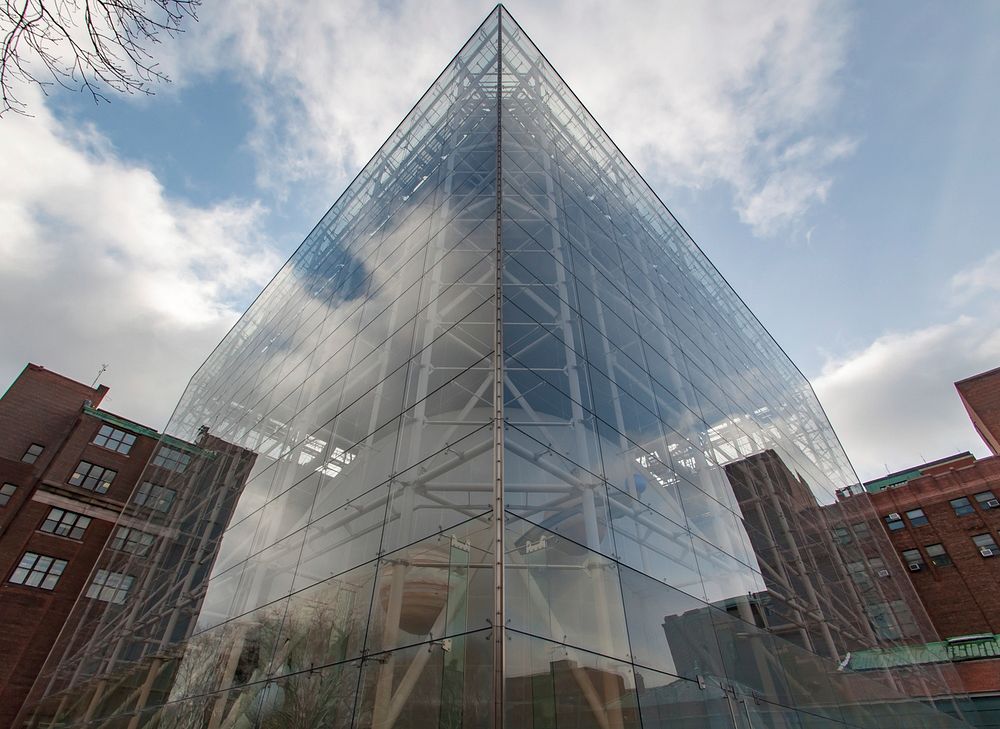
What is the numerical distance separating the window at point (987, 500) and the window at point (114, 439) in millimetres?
56340

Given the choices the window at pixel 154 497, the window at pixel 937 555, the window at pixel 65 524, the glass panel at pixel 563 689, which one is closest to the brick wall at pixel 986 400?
the window at pixel 937 555

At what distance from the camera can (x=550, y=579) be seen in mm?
7180

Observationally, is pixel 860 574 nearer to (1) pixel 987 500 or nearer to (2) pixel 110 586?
(1) pixel 987 500

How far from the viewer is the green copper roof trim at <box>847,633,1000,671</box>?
16031 millimetres

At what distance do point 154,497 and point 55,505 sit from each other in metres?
10.3

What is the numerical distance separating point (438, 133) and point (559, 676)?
19.8 metres

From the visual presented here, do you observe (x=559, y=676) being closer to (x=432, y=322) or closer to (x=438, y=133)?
(x=432, y=322)

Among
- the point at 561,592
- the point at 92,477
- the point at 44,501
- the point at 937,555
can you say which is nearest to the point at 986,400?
the point at 937,555

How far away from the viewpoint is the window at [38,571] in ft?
85.3

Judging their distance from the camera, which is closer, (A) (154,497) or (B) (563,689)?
(B) (563,689)

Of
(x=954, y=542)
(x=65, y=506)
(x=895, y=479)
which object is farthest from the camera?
(x=895, y=479)

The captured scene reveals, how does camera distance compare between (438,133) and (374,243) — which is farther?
(438,133)

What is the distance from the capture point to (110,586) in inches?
811

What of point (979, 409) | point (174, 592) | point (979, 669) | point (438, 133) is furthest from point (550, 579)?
point (979, 409)
